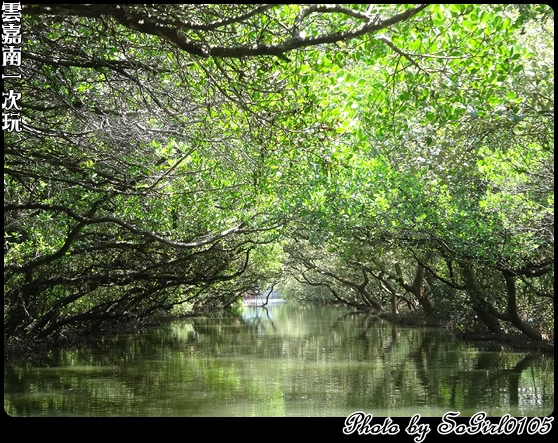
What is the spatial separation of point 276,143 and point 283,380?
22.8 feet

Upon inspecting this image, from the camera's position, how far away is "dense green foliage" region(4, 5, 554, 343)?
669 cm

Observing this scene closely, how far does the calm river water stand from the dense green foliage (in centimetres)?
186

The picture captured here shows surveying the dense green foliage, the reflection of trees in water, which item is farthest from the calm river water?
the dense green foliage

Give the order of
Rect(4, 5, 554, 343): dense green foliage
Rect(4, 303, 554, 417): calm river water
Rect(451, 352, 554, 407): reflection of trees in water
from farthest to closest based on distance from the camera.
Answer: Rect(451, 352, 554, 407): reflection of trees in water → Rect(4, 303, 554, 417): calm river water → Rect(4, 5, 554, 343): dense green foliage

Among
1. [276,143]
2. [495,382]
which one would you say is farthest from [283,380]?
[276,143]

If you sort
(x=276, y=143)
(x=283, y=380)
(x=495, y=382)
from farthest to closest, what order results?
1. (x=283, y=380)
2. (x=495, y=382)
3. (x=276, y=143)

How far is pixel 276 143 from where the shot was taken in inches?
327

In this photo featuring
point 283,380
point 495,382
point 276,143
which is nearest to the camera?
point 276,143

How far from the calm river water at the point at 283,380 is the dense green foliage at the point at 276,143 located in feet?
6.09

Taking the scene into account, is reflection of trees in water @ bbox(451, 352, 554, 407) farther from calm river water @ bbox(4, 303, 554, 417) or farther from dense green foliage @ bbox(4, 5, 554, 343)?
dense green foliage @ bbox(4, 5, 554, 343)

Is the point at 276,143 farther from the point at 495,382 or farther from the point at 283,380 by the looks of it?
the point at 495,382

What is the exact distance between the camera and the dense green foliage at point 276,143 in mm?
6688
